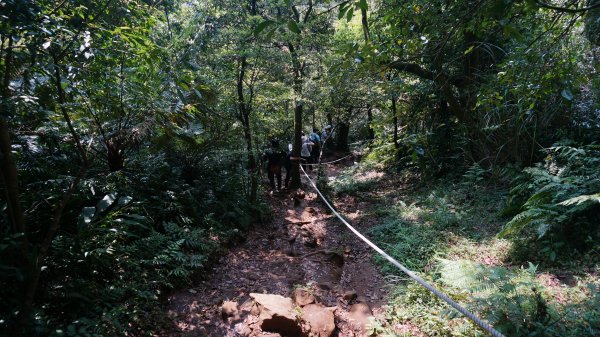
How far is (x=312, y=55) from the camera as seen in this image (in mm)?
9469

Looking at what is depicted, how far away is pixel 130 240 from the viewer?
4898mm

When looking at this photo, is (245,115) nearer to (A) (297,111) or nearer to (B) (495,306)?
(A) (297,111)

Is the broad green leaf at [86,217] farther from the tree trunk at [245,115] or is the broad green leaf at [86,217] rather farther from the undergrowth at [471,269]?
the tree trunk at [245,115]

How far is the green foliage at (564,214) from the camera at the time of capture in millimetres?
4848

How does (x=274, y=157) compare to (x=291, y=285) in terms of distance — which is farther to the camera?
(x=274, y=157)

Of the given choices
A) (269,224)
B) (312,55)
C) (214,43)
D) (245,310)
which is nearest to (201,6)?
(214,43)

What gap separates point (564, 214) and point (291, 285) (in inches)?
158

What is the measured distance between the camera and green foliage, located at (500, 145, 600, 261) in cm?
485

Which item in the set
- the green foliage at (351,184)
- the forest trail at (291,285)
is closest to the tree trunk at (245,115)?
the forest trail at (291,285)

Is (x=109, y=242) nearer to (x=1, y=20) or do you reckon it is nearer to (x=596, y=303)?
(x=1, y=20)

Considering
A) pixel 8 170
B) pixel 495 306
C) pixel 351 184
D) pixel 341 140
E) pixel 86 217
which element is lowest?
pixel 495 306

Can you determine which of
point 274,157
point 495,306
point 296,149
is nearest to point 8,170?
point 495,306

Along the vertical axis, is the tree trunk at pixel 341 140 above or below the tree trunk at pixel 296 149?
above

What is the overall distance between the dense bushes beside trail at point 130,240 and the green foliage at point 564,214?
4788 mm
